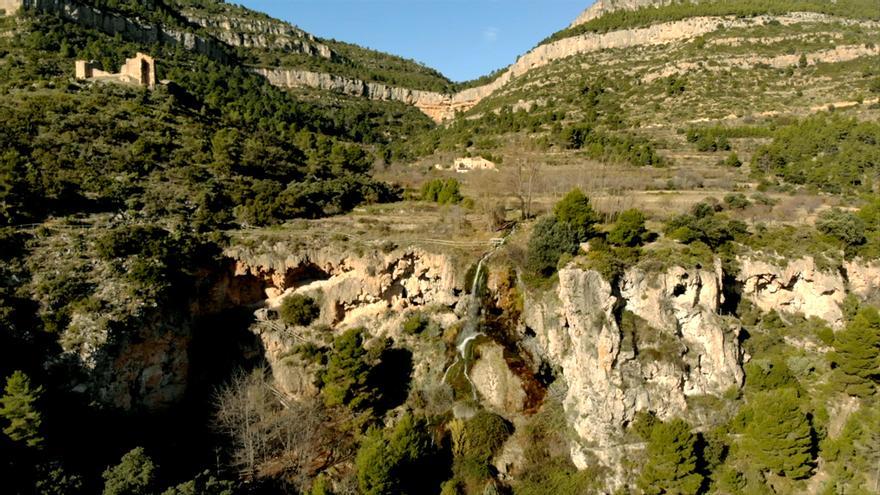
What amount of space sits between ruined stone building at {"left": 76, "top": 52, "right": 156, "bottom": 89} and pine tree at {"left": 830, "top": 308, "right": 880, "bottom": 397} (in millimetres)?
58681

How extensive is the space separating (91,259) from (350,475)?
59.0 feet

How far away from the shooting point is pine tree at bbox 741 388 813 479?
774 inches

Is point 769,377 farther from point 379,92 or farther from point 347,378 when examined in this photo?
point 379,92

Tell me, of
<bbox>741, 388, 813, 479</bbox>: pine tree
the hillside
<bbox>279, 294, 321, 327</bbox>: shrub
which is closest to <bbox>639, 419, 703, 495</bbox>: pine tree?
the hillside

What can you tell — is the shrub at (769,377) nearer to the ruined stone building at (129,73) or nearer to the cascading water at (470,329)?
the cascading water at (470,329)

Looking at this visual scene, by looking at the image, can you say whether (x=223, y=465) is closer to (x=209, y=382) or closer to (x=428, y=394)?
(x=209, y=382)

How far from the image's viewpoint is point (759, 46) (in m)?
73.6

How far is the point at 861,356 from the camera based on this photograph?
21875mm

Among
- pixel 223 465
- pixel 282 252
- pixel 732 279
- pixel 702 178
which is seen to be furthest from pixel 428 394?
pixel 702 178

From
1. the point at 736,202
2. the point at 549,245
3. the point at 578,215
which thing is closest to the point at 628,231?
the point at 578,215

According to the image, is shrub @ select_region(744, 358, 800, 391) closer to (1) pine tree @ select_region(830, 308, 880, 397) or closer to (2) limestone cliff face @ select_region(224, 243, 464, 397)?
(1) pine tree @ select_region(830, 308, 880, 397)

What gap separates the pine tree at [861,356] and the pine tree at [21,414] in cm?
3310

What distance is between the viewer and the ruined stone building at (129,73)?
4784 centimetres

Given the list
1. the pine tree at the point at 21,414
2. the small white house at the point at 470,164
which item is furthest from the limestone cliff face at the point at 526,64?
the pine tree at the point at 21,414
